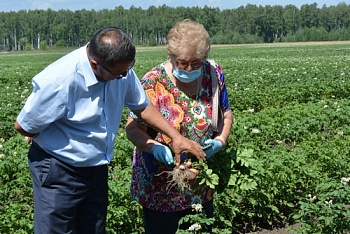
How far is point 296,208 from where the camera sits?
5.27m

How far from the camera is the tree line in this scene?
395 feet

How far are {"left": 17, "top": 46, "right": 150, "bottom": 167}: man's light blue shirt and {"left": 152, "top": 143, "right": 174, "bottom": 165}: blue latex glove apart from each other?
0.26 m

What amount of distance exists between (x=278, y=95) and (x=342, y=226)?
27.6 ft

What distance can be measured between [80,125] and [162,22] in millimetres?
119850

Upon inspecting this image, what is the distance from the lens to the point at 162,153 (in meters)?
2.82

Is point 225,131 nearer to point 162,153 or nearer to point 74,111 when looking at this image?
point 162,153

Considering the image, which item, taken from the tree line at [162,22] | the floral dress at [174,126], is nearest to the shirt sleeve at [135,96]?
the floral dress at [174,126]

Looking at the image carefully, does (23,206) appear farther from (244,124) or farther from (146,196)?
(244,124)

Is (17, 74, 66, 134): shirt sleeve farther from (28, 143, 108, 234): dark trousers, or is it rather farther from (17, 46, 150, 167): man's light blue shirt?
(28, 143, 108, 234): dark trousers

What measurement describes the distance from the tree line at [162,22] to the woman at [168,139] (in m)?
112

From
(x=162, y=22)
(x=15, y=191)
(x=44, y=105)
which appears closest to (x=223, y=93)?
(x=44, y=105)

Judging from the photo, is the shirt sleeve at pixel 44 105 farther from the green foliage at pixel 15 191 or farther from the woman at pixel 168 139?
the green foliage at pixel 15 191

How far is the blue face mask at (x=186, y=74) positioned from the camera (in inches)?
110

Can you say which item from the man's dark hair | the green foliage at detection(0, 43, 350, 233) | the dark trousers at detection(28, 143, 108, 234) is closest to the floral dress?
the green foliage at detection(0, 43, 350, 233)
